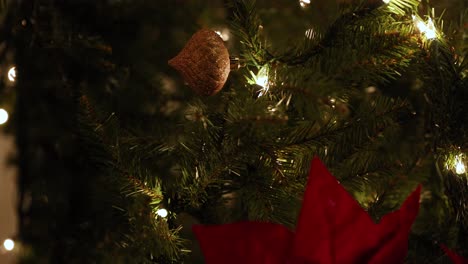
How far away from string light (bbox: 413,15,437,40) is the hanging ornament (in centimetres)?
19

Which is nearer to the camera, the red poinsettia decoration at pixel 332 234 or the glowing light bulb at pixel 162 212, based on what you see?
the red poinsettia decoration at pixel 332 234

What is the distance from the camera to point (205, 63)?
49 cm

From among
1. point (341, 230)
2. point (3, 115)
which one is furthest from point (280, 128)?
point (3, 115)

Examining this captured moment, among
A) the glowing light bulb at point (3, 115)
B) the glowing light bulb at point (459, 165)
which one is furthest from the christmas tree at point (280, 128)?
the glowing light bulb at point (3, 115)

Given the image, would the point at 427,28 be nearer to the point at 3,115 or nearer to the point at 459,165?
the point at 459,165

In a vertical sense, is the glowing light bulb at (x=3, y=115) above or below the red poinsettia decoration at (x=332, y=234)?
below

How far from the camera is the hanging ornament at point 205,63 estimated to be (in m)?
0.49

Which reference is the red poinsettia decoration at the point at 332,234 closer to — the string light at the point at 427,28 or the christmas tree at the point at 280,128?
the christmas tree at the point at 280,128

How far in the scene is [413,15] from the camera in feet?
1.80

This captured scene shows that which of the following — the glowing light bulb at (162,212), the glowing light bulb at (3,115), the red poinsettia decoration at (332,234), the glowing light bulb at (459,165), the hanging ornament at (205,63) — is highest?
the glowing light bulb at (459,165)

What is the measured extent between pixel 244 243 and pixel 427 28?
0.94 ft

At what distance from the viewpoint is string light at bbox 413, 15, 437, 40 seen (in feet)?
1.74

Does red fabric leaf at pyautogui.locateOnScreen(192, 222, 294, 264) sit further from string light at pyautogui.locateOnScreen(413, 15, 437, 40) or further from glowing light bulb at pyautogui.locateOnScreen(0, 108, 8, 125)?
glowing light bulb at pyautogui.locateOnScreen(0, 108, 8, 125)

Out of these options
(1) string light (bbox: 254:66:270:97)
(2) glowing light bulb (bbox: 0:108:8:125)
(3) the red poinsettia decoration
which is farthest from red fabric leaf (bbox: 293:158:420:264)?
(2) glowing light bulb (bbox: 0:108:8:125)
